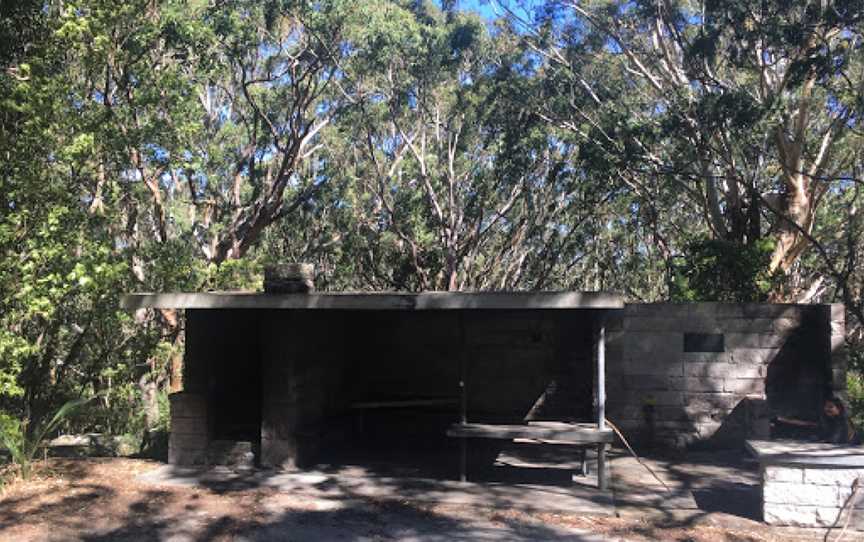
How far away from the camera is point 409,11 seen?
19.0m

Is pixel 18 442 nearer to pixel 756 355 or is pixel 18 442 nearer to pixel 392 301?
pixel 392 301

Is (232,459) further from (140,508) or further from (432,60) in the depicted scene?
(432,60)

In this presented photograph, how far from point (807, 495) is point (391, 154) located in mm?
19235

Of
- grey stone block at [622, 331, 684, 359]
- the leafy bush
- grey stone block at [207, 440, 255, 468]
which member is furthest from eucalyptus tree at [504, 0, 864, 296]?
grey stone block at [207, 440, 255, 468]

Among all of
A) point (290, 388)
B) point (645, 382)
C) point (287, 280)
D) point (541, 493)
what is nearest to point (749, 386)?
point (645, 382)

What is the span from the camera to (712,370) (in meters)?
10.5

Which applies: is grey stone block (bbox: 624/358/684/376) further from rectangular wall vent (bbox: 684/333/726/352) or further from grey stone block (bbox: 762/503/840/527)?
grey stone block (bbox: 762/503/840/527)

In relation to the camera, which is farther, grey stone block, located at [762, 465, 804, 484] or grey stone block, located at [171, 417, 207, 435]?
grey stone block, located at [171, 417, 207, 435]

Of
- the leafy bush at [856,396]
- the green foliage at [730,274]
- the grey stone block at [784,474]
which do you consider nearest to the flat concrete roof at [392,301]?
the grey stone block at [784,474]

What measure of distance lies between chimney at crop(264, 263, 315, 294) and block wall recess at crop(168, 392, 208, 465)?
174 centimetres

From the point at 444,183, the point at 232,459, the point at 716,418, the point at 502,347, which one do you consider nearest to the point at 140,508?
the point at 232,459

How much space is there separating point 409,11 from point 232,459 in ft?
44.7

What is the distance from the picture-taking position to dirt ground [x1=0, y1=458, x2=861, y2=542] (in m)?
6.50

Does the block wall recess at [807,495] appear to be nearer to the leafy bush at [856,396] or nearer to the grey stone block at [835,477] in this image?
the grey stone block at [835,477]
